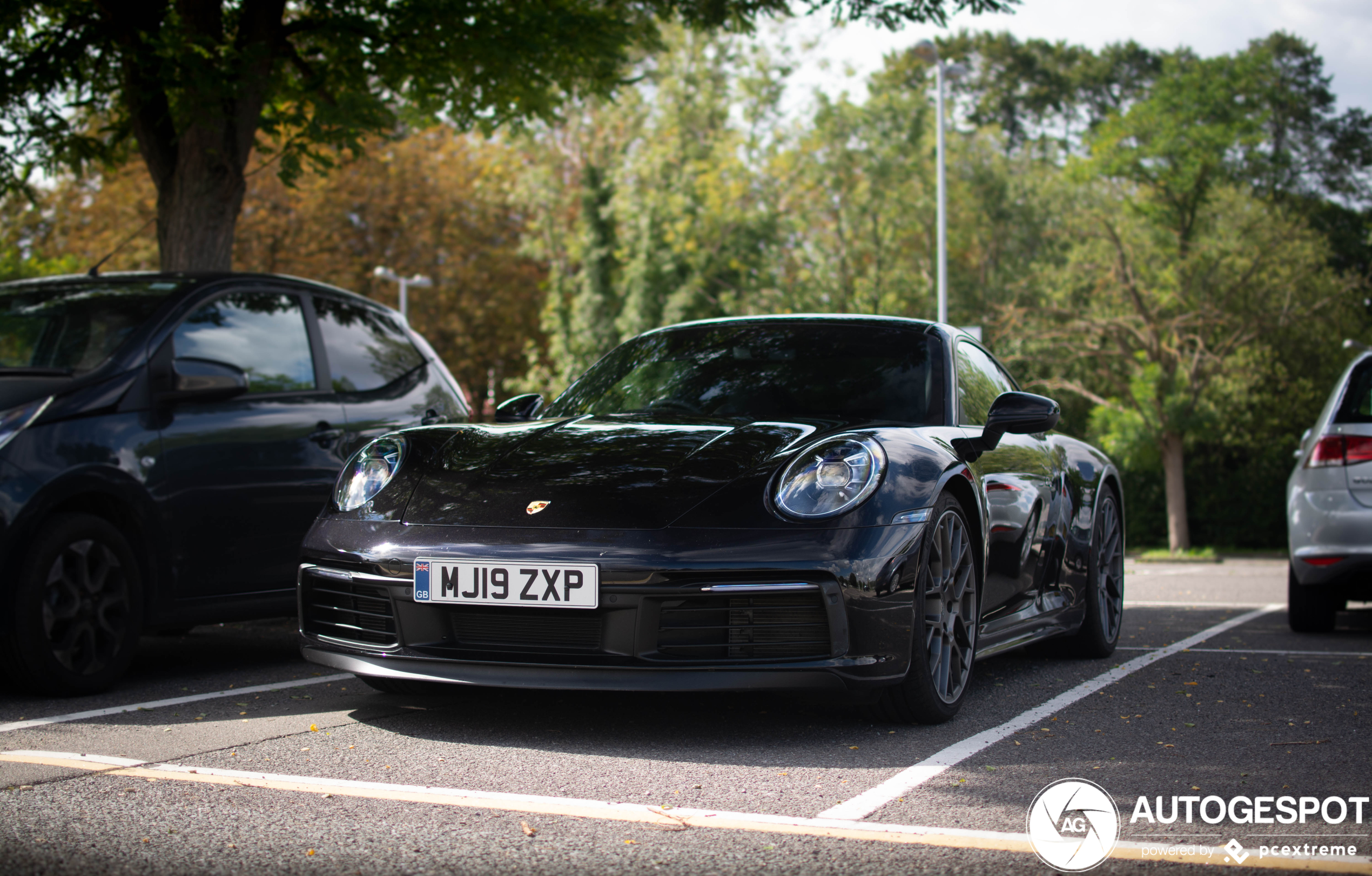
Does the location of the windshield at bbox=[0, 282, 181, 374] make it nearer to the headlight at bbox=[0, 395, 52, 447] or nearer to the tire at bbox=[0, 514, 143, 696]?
the headlight at bbox=[0, 395, 52, 447]

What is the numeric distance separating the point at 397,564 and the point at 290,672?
1.92 metres

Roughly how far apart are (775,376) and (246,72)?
5.50m

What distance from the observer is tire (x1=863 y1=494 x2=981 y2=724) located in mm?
4090

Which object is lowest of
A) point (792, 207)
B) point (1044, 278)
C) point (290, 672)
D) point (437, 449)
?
→ point (290, 672)

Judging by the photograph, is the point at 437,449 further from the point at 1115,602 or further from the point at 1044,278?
the point at 1044,278

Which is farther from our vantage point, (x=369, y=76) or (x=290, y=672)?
(x=369, y=76)

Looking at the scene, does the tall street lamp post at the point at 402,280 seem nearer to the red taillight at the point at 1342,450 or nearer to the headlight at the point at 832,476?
the red taillight at the point at 1342,450

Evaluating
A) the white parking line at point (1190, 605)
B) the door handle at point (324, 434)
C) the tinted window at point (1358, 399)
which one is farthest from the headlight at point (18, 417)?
the white parking line at point (1190, 605)

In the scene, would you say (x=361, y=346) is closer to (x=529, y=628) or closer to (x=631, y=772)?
(x=529, y=628)

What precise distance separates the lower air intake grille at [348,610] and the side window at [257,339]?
5.57ft

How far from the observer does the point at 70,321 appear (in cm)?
564

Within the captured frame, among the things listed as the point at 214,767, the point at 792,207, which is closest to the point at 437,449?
the point at 214,767

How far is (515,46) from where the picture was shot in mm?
9875

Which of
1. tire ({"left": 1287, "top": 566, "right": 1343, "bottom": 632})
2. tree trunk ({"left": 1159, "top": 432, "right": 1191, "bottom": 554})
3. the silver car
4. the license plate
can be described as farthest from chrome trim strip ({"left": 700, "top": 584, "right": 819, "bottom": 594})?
tree trunk ({"left": 1159, "top": 432, "right": 1191, "bottom": 554})
